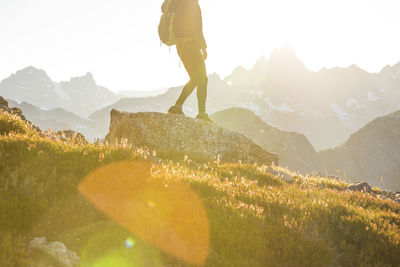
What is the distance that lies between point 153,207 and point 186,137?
579cm

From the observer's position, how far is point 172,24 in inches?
347

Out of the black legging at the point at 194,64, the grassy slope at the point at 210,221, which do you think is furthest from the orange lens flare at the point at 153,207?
the black legging at the point at 194,64

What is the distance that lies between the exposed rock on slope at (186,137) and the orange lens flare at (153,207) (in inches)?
185

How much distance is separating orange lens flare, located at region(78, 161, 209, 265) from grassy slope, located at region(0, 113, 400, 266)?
13cm

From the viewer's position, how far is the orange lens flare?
11.4 feet

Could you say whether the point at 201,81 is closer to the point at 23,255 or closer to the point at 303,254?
the point at 303,254

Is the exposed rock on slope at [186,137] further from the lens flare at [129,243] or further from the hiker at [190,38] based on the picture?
the lens flare at [129,243]

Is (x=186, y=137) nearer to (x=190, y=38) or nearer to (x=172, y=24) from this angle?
(x=190, y=38)

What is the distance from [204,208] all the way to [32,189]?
2.49 metres

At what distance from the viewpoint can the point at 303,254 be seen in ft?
12.1

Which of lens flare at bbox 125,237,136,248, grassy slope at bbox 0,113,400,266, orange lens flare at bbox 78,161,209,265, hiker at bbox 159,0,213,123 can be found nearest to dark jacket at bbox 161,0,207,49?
hiker at bbox 159,0,213,123

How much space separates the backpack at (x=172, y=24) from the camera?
8703 mm

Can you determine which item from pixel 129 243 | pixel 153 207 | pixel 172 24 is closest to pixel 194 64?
pixel 172 24

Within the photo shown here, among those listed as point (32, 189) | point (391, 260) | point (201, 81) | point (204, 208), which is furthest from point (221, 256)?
point (201, 81)
